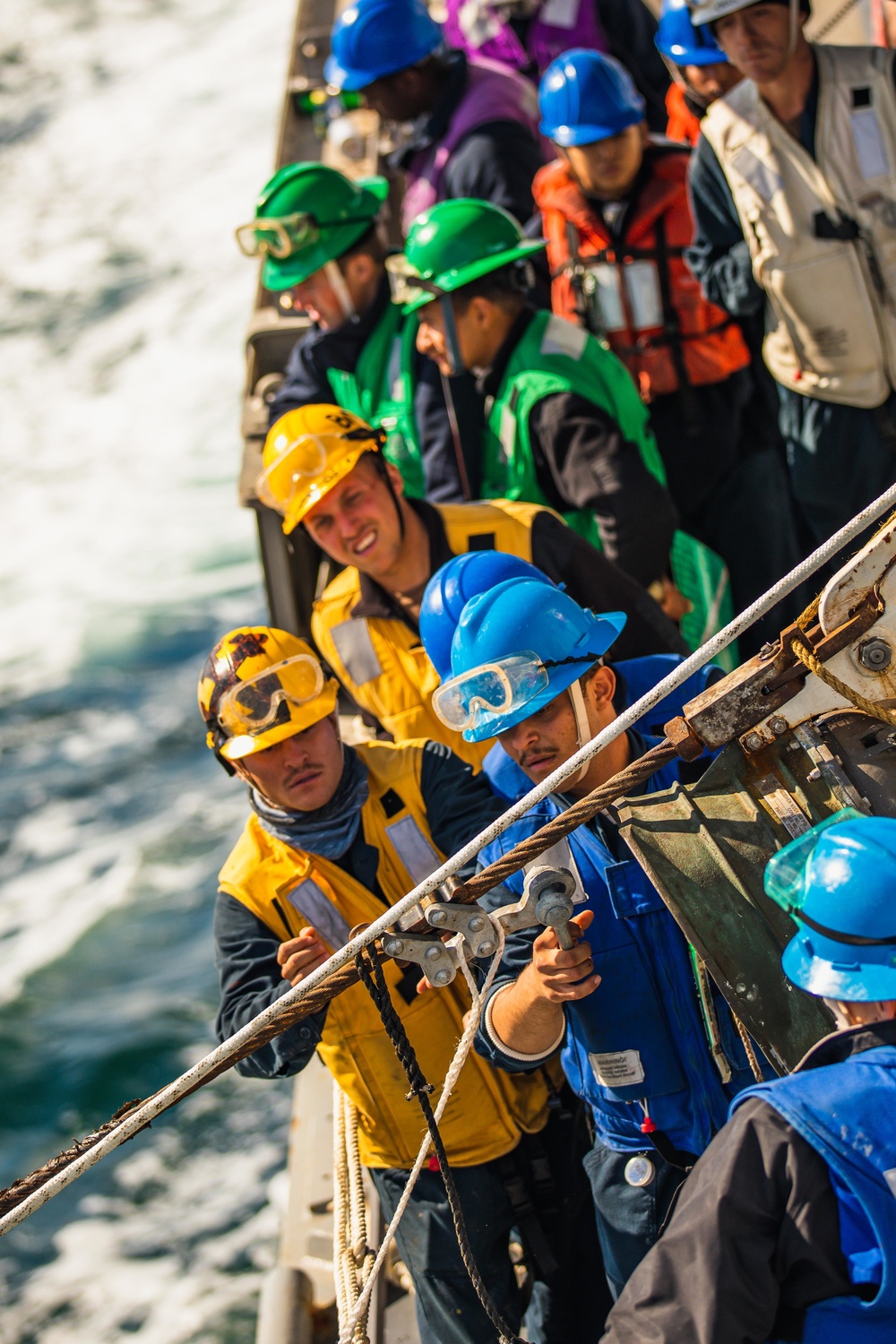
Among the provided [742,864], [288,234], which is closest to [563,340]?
[288,234]

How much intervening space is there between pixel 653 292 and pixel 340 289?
3.46ft

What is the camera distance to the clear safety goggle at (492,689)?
Result: 2.39m

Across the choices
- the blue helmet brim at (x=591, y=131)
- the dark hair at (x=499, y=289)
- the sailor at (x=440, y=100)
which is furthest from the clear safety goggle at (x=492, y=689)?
the sailor at (x=440, y=100)

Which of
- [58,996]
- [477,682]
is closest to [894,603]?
[477,682]

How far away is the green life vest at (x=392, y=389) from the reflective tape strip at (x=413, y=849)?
172 cm

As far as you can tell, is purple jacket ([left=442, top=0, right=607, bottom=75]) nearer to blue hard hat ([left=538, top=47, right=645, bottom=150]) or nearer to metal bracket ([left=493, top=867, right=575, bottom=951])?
blue hard hat ([left=538, top=47, right=645, bottom=150])

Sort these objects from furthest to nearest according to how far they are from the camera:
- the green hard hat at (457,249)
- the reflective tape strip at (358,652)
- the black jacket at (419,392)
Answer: the black jacket at (419,392) < the green hard hat at (457,249) < the reflective tape strip at (358,652)

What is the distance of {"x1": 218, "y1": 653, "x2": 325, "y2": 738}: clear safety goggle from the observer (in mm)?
2795

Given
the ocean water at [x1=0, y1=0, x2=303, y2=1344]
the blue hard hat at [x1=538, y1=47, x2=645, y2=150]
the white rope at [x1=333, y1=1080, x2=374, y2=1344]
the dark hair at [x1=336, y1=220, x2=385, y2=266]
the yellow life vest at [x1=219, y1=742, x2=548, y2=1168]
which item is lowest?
the ocean water at [x1=0, y1=0, x2=303, y2=1344]

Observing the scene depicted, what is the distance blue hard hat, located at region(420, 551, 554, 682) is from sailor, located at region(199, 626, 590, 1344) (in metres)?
0.21

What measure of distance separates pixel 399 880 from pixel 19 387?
1448cm

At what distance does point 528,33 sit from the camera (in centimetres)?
651

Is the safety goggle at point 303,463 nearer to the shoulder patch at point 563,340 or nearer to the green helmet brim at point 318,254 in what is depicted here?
the shoulder patch at point 563,340

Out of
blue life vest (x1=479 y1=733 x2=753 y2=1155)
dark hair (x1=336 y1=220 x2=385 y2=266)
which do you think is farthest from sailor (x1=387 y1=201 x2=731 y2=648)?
blue life vest (x1=479 y1=733 x2=753 y2=1155)
